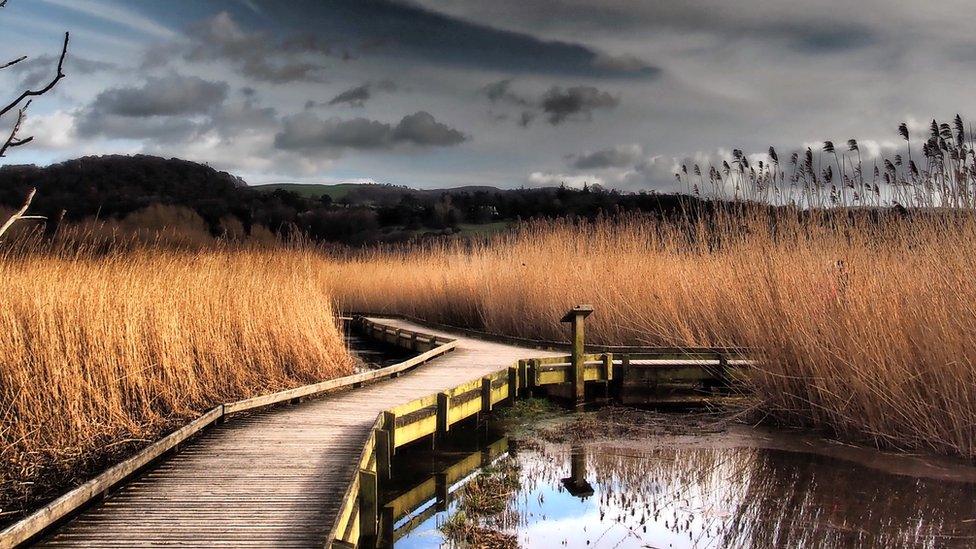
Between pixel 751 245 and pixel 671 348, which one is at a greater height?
pixel 751 245

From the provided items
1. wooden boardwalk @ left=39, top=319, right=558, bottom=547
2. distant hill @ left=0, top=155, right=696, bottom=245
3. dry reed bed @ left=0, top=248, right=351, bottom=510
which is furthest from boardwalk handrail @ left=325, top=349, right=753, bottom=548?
distant hill @ left=0, top=155, right=696, bottom=245

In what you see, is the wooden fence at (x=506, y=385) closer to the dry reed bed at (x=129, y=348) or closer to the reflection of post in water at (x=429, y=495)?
the reflection of post in water at (x=429, y=495)

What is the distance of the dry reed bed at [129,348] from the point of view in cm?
631

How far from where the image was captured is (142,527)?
4.72 meters

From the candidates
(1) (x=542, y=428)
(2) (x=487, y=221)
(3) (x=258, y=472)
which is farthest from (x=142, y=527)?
(2) (x=487, y=221)

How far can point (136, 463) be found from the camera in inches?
220

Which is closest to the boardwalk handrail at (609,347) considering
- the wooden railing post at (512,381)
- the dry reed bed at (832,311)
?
the dry reed bed at (832,311)

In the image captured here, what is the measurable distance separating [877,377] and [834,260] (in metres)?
1.33

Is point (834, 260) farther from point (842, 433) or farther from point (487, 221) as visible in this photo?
point (487, 221)

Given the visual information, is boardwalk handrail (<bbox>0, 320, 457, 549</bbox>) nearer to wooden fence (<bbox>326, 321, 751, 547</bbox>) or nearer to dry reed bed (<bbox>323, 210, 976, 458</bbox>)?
wooden fence (<bbox>326, 321, 751, 547</bbox>)

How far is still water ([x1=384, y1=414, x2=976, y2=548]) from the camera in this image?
579cm

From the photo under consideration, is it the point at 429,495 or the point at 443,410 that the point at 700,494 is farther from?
the point at 443,410

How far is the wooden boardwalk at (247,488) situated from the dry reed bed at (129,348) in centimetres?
76

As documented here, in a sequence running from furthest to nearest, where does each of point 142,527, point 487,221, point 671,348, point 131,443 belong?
point 487,221
point 671,348
point 131,443
point 142,527
